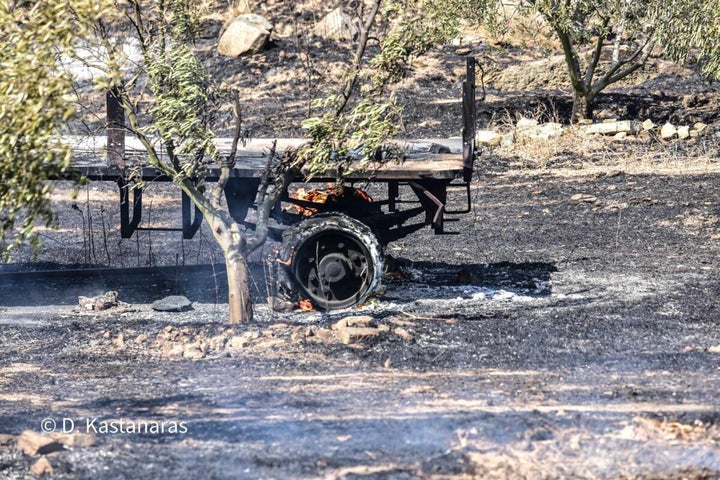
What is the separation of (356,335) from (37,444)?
3.19m

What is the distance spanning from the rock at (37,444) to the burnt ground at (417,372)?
8 centimetres

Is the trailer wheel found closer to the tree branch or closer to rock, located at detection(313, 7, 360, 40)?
the tree branch

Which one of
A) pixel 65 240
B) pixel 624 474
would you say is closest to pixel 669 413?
pixel 624 474

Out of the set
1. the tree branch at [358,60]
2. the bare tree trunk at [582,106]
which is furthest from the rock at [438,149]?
the bare tree trunk at [582,106]

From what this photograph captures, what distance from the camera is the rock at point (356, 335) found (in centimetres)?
830

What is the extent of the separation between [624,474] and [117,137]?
19.9 feet

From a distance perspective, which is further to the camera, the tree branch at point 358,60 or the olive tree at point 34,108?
the tree branch at point 358,60

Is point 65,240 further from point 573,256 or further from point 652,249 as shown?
point 652,249

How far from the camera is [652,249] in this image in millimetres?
13211

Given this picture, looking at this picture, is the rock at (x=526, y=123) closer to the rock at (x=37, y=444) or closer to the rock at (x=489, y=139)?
the rock at (x=489, y=139)

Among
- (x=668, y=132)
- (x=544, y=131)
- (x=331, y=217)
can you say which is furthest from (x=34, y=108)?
(x=668, y=132)

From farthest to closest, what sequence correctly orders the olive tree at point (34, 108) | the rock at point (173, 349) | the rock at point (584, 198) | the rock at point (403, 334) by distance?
the rock at point (584, 198) < the rock at point (403, 334) < the rock at point (173, 349) < the olive tree at point (34, 108)

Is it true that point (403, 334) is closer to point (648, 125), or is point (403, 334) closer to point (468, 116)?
point (468, 116)

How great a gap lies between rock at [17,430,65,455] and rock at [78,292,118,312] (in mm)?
4580
